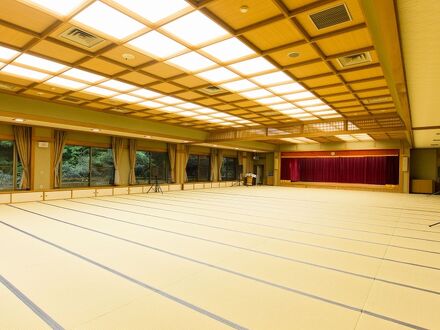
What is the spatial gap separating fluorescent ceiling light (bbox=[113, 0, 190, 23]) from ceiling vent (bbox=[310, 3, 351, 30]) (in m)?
1.55

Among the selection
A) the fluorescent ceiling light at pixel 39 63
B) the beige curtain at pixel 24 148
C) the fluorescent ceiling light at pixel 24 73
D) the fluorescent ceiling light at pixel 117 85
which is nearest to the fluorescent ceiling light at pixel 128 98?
the fluorescent ceiling light at pixel 117 85

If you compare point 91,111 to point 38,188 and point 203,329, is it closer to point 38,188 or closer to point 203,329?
point 38,188

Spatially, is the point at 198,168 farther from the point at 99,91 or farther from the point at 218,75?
the point at 218,75

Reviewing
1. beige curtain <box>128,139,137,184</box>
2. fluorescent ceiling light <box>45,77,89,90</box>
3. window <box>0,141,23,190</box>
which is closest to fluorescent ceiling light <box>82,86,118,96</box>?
fluorescent ceiling light <box>45,77,89,90</box>

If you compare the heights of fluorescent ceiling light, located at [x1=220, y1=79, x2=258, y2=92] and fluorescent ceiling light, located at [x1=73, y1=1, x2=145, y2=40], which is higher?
fluorescent ceiling light, located at [x1=73, y1=1, x2=145, y2=40]

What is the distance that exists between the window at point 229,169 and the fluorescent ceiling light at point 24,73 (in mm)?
12475

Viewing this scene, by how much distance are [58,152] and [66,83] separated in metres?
4.12

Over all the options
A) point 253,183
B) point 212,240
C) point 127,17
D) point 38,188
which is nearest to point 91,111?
point 38,188

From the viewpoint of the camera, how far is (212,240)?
4184 mm

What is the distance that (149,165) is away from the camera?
12.6 m

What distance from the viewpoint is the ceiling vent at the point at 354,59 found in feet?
14.6

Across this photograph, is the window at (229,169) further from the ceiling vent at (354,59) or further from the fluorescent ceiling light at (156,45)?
the fluorescent ceiling light at (156,45)

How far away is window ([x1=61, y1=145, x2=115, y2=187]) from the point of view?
10055 mm

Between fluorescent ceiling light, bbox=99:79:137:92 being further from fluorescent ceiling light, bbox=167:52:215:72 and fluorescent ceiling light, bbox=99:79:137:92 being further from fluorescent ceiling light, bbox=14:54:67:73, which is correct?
fluorescent ceiling light, bbox=167:52:215:72
